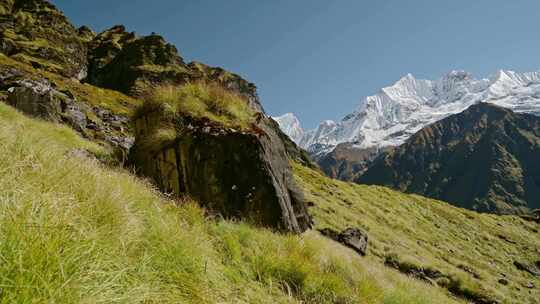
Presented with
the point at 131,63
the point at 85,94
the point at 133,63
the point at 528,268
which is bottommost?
the point at 528,268

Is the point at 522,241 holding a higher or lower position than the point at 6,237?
lower

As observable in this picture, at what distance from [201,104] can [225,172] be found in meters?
3.04

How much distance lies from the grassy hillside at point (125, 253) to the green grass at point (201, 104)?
4887mm

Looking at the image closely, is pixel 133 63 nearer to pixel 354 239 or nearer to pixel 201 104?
pixel 354 239

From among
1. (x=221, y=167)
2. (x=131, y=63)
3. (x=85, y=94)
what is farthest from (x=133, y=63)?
(x=221, y=167)

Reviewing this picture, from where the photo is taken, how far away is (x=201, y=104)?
11.3 m

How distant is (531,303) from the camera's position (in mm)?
21953

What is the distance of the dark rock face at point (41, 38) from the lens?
9819cm

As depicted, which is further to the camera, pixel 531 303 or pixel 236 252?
pixel 531 303

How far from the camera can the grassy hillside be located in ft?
7.29

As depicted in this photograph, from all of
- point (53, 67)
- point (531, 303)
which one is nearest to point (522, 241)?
point (531, 303)

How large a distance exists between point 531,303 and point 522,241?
103ft

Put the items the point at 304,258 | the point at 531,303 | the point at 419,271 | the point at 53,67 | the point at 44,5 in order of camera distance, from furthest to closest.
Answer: the point at 44,5 < the point at 53,67 < the point at 531,303 < the point at 419,271 < the point at 304,258

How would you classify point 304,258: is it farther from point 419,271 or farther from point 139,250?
point 419,271
